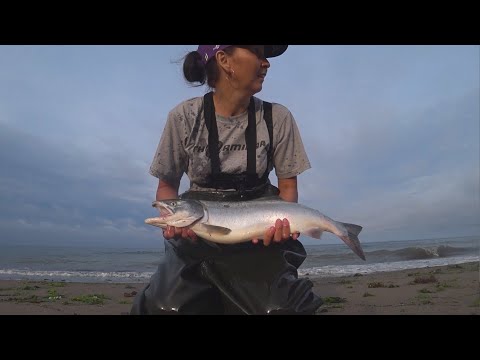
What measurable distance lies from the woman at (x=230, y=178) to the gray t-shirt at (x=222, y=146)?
11 mm

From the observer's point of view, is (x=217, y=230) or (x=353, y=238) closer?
(x=217, y=230)

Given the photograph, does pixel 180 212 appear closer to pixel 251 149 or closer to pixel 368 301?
pixel 251 149

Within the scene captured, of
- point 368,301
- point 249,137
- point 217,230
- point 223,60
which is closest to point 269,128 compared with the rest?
point 249,137

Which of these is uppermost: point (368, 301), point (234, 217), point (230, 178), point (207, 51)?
point (207, 51)

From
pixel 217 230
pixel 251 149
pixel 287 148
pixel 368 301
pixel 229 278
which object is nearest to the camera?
pixel 229 278

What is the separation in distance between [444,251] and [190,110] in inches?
785

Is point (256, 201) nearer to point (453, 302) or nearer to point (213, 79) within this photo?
point (213, 79)

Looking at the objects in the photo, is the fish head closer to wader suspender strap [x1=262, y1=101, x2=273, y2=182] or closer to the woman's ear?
wader suspender strap [x1=262, y1=101, x2=273, y2=182]

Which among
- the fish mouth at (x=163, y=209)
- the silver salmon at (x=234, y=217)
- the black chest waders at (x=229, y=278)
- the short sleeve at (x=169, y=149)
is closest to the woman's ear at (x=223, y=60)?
the short sleeve at (x=169, y=149)

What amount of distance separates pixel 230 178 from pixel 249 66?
1131 millimetres

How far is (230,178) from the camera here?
12.9ft

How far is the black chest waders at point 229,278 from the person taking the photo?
10.7 feet

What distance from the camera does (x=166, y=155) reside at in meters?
4.14
